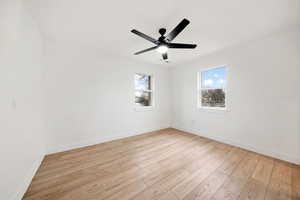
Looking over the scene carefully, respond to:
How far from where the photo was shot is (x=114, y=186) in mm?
1562

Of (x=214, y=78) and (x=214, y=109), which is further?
(x=214, y=78)

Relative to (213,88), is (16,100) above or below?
below

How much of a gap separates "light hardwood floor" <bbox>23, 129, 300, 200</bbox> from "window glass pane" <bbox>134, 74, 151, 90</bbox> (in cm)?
206

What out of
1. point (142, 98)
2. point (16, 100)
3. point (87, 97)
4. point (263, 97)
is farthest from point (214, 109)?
point (16, 100)

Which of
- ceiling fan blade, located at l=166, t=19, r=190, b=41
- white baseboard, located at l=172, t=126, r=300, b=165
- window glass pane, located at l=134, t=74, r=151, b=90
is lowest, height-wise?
white baseboard, located at l=172, t=126, r=300, b=165

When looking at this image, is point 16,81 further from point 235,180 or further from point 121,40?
point 235,180

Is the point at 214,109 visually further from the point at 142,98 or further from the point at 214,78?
the point at 142,98

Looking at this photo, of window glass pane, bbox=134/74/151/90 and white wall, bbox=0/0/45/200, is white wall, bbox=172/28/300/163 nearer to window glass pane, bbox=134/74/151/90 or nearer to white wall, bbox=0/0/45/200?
window glass pane, bbox=134/74/151/90

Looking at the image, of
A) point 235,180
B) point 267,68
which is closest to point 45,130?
point 235,180

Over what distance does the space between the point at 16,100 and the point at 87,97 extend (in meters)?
1.55

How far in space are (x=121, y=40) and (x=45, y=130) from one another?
2.45m

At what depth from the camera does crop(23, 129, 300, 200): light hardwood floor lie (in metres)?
1.43

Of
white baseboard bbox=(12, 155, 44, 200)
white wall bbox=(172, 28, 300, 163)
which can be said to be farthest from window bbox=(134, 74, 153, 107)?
white baseboard bbox=(12, 155, 44, 200)

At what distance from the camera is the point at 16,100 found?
4.35 ft
